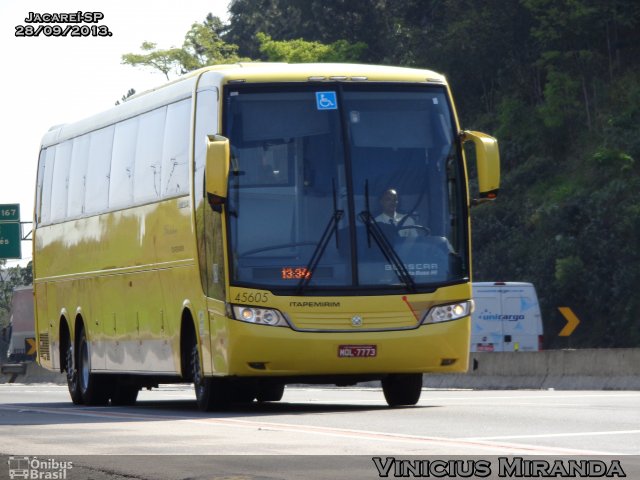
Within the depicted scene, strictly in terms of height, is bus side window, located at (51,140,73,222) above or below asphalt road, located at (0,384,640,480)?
above

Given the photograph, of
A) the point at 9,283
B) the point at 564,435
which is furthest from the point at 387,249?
the point at 9,283

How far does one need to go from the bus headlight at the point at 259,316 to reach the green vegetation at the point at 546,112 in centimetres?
4344

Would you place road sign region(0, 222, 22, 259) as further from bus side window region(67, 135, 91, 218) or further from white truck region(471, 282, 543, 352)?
bus side window region(67, 135, 91, 218)

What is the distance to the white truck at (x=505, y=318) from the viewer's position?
143 feet

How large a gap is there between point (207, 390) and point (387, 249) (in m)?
2.84

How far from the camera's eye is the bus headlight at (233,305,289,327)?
19.4 metres

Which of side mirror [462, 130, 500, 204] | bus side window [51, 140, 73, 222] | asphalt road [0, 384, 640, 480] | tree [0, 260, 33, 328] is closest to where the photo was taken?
asphalt road [0, 384, 640, 480]

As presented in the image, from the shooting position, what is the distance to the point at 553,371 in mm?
31938

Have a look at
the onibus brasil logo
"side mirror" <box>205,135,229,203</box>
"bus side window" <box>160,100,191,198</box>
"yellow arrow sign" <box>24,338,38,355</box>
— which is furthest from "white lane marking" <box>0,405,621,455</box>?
"yellow arrow sign" <box>24,338,38,355</box>

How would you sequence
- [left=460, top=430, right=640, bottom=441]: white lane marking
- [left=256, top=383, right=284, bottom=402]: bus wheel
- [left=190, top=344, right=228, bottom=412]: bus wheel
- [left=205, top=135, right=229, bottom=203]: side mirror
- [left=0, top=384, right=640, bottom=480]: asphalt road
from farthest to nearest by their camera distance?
[left=256, top=383, right=284, bottom=402]: bus wheel → [left=190, top=344, right=228, bottom=412]: bus wheel → [left=205, top=135, right=229, bottom=203]: side mirror → [left=460, top=430, right=640, bottom=441]: white lane marking → [left=0, top=384, right=640, bottom=480]: asphalt road

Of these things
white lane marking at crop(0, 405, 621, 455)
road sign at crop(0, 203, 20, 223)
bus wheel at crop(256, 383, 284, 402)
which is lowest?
bus wheel at crop(256, 383, 284, 402)

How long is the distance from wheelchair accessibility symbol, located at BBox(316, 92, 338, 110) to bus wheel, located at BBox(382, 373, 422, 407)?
339cm

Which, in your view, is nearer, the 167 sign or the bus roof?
the bus roof

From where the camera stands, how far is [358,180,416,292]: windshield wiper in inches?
769
